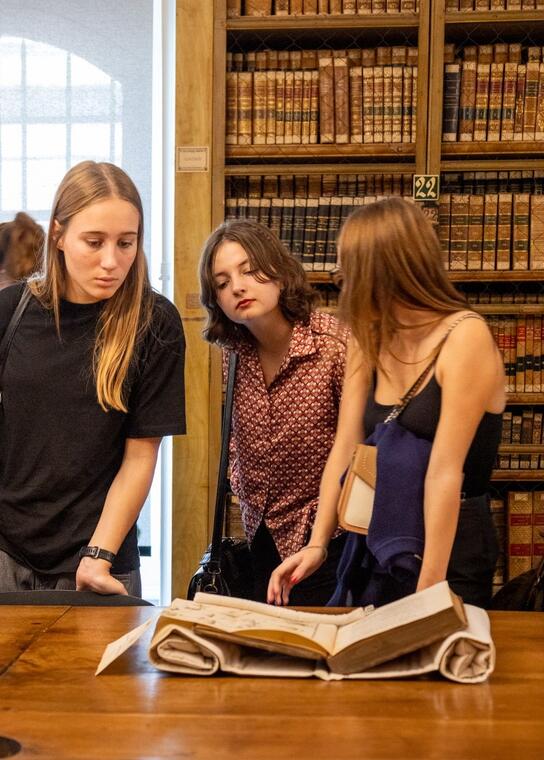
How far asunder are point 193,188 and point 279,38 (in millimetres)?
684

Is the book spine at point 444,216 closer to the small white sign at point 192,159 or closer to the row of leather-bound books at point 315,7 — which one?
the row of leather-bound books at point 315,7

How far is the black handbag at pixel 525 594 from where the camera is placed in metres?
1.98

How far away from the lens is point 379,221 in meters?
1.79

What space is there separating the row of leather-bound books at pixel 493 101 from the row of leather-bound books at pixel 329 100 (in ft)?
0.49

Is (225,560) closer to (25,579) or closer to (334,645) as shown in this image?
(25,579)

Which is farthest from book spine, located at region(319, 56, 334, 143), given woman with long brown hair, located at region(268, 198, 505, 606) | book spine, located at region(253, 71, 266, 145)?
woman with long brown hair, located at region(268, 198, 505, 606)

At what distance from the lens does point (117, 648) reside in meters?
1.30

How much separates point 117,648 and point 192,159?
258cm

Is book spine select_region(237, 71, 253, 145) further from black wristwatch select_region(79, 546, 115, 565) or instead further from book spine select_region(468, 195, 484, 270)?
black wristwatch select_region(79, 546, 115, 565)

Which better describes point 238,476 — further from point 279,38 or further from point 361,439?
point 279,38

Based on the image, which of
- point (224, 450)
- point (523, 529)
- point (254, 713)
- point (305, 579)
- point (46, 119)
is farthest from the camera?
point (46, 119)

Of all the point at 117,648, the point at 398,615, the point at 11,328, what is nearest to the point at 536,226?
the point at 11,328

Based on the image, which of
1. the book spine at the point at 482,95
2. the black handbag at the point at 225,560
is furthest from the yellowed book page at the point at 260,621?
the book spine at the point at 482,95

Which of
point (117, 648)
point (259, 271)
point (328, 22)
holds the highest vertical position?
point (328, 22)
